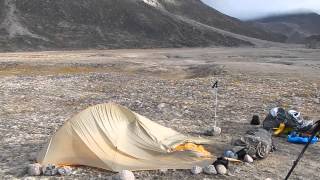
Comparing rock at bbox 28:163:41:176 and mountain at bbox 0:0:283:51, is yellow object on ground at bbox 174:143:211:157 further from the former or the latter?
mountain at bbox 0:0:283:51

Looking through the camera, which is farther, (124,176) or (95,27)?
(95,27)

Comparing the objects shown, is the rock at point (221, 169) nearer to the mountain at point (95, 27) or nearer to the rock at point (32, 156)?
the rock at point (32, 156)

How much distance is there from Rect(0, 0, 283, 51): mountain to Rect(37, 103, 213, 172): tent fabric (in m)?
79.1

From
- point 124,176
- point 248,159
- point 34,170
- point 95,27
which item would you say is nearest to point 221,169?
point 248,159

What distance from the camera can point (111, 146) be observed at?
1223cm

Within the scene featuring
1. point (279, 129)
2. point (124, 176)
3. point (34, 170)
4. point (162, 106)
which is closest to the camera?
point (124, 176)

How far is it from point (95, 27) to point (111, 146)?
98.7 meters

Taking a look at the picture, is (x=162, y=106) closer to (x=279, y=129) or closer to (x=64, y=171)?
(x=279, y=129)

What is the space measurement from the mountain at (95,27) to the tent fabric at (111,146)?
260ft

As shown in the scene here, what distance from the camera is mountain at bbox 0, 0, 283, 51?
9862cm

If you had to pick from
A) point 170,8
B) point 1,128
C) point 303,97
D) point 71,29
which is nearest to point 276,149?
point 1,128

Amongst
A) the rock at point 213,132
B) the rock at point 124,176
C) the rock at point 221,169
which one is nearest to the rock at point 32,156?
the rock at point 124,176

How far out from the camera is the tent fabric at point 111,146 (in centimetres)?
1187

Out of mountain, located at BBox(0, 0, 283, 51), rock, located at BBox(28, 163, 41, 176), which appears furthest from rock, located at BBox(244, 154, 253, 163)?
mountain, located at BBox(0, 0, 283, 51)
